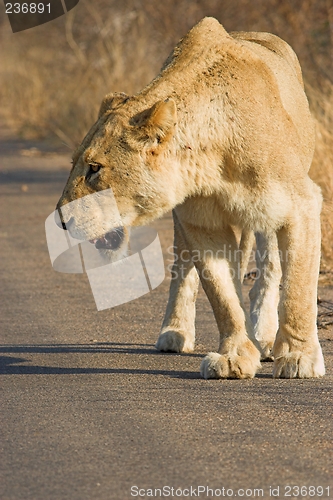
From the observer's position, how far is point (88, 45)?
19.7 metres

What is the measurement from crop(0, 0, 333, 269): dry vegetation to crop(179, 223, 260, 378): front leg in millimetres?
2850

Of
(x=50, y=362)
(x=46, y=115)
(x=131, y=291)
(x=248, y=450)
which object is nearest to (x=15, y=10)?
(x=46, y=115)

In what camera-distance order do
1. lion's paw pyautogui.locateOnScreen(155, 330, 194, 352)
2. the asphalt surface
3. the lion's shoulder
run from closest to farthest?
the asphalt surface, lion's paw pyautogui.locateOnScreen(155, 330, 194, 352), the lion's shoulder

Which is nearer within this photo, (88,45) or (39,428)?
(39,428)

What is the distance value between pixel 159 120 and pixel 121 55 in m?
12.9

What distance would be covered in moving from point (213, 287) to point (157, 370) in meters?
0.52

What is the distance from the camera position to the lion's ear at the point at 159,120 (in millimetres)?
4352

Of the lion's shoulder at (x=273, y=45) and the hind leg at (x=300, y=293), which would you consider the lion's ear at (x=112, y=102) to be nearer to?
the hind leg at (x=300, y=293)

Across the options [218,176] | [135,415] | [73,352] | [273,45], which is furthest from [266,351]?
[273,45]

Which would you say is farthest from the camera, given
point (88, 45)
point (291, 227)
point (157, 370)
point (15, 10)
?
point (15, 10)

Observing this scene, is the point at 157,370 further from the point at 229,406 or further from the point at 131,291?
the point at 131,291

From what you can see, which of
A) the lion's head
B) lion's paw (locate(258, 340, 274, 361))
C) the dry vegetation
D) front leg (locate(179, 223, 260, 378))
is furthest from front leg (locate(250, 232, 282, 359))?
the dry vegetation

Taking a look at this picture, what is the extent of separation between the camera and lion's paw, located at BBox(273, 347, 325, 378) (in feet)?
15.2

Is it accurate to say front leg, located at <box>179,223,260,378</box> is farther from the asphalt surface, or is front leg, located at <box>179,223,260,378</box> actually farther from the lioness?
the asphalt surface
